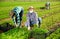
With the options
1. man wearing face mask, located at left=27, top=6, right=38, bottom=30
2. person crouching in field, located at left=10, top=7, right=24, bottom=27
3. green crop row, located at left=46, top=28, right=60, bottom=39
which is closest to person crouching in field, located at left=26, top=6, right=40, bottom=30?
man wearing face mask, located at left=27, top=6, right=38, bottom=30

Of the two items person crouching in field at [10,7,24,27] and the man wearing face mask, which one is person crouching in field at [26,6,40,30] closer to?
the man wearing face mask

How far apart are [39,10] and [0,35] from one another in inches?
28.3

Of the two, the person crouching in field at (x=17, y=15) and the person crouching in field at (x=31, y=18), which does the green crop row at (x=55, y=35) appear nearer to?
the person crouching in field at (x=31, y=18)

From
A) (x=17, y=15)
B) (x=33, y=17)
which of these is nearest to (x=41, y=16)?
(x=33, y=17)

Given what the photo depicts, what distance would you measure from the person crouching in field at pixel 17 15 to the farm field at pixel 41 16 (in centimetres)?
5

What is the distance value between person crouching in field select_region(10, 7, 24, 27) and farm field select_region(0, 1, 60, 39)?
5 cm

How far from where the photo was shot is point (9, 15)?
403 centimetres

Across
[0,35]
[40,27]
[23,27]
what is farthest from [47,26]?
[0,35]

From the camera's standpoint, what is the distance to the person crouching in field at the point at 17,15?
13.2ft

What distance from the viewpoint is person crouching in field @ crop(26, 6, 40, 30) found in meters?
4.04

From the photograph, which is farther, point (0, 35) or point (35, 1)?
point (35, 1)

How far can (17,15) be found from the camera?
13.3 ft

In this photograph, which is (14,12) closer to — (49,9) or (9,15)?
(9,15)

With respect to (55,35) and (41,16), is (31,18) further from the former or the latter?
(55,35)
